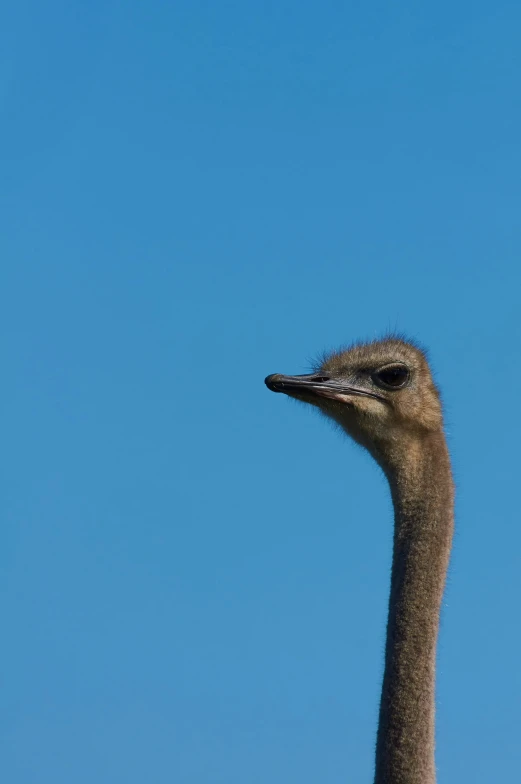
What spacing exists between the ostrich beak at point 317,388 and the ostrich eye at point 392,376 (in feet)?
0.24

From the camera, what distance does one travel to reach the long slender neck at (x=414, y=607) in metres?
4.92

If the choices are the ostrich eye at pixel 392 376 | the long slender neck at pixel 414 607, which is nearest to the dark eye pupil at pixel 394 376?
the ostrich eye at pixel 392 376

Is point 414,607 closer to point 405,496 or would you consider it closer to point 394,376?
point 405,496

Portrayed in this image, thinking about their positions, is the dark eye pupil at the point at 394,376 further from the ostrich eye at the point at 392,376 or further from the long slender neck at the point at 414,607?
the long slender neck at the point at 414,607

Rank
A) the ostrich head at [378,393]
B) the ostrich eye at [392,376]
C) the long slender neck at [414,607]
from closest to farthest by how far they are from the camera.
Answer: the long slender neck at [414,607]
the ostrich head at [378,393]
the ostrich eye at [392,376]

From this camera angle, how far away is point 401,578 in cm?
543

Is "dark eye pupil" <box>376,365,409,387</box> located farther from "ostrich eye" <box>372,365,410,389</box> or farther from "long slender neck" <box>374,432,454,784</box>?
"long slender neck" <box>374,432,454,784</box>

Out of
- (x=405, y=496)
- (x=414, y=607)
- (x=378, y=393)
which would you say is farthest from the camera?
(x=378, y=393)

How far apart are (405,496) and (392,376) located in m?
0.71

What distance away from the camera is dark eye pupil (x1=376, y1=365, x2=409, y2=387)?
6.15 meters

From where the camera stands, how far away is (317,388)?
6.18 meters

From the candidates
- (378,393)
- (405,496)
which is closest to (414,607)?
(405,496)

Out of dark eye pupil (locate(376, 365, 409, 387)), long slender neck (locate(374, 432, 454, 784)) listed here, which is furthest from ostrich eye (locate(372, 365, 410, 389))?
long slender neck (locate(374, 432, 454, 784))

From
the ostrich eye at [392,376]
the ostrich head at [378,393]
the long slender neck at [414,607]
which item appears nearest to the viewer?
the long slender neck at [414,607]
